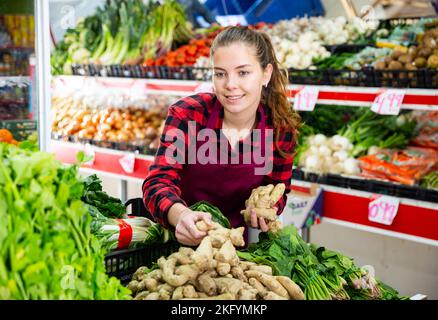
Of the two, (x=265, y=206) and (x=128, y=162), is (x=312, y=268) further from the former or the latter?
(x=128, y=162)

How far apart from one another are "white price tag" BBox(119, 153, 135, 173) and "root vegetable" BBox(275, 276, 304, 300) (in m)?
3.68

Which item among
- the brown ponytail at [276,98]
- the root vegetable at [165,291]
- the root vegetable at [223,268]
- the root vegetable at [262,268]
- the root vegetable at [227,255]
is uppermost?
the brown ponytail at [276,98]

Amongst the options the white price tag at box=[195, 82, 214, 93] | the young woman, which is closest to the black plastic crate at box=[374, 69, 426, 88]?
the white price tag at box=[195, 82, 214, 93]

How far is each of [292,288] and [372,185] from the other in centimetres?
251

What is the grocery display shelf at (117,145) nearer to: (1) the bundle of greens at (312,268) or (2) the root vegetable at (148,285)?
(1) the bundle of greens at (312,268)

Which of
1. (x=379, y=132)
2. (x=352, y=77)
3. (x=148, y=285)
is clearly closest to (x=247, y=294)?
A: (x=148, y=285)

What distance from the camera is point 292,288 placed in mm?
1621

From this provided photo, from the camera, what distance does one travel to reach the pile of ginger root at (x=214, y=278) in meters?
1.51

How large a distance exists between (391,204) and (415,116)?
89 centimetres

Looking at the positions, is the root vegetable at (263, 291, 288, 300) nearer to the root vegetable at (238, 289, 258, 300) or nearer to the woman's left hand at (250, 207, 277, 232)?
the root vegetable at (238, 289, 258, 300)

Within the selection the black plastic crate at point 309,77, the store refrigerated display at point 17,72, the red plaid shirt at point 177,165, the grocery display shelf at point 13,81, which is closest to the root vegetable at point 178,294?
the red plaid shirt at point 177,165

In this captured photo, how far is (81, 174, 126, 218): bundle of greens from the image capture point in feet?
7.23

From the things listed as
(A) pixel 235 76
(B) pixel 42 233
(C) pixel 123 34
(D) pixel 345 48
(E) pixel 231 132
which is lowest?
(B) pixel 42 233

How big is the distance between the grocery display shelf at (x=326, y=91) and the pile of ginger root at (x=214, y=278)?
83.3 inches
